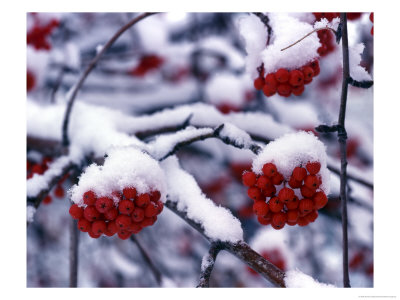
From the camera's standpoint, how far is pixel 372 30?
109 cm

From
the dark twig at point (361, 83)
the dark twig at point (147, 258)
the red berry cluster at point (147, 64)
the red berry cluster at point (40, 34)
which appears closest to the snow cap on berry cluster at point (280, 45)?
the dark twig at point (361, 83)

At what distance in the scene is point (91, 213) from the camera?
703 millimetres

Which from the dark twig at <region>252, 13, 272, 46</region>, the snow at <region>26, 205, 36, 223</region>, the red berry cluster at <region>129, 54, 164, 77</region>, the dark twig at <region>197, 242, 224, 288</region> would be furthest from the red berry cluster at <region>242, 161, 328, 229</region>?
the red berry cluster at <region>129, 54, 164, 77</region>

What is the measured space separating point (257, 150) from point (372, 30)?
542mm

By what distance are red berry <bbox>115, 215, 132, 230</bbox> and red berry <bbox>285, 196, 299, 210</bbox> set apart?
28 centimetres

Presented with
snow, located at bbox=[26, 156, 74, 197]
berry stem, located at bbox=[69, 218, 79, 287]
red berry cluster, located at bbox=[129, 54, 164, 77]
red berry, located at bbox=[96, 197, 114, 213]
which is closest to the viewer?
red berry, located at bbox=[96, 197, 114, 213]

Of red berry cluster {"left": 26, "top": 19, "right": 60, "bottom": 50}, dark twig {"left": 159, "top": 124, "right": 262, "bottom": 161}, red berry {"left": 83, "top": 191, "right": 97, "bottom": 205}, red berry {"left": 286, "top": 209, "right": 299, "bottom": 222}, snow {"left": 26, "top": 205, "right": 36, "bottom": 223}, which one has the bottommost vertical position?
snow {"left": 26, "top": 205, "right": 36, "bottom": 223}

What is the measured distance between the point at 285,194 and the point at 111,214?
31cm

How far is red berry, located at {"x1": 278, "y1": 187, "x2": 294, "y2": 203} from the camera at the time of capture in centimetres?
72

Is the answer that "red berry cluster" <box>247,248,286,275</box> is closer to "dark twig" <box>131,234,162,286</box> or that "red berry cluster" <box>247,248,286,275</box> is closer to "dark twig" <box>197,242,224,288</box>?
"dark twig" <box>131,234,162,286</box>

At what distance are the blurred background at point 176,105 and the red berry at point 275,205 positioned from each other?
27.7 inches

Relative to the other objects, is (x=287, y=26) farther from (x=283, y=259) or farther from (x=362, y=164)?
(x=362, y=164)

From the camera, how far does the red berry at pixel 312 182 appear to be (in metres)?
0.72
